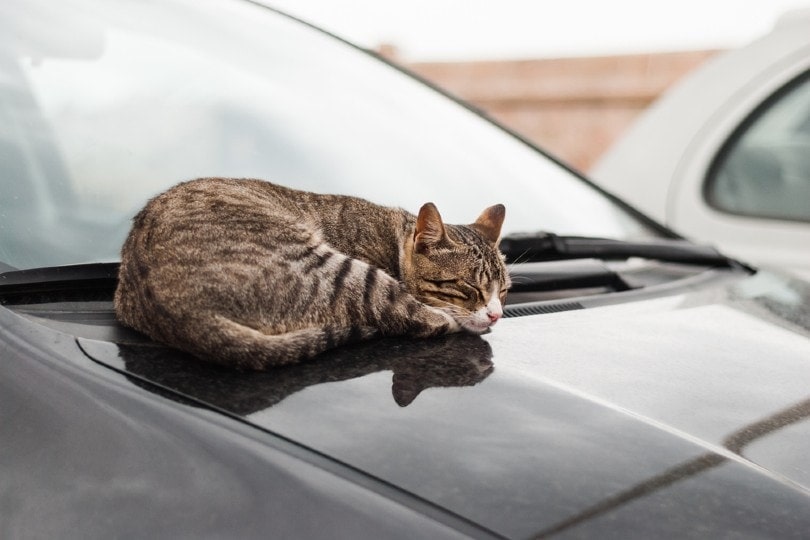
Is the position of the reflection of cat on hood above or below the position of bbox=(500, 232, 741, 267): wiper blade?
below

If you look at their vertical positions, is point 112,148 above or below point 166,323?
above

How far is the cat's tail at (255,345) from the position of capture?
5.23 feet

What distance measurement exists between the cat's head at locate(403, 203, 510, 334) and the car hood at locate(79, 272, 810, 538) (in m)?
0.30

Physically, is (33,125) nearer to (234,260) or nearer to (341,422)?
(234,260)

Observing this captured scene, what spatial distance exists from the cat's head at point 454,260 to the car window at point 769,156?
208cm

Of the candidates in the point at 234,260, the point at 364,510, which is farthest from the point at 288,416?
the point at 234,260

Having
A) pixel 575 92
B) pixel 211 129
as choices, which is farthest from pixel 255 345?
pixel 575 92

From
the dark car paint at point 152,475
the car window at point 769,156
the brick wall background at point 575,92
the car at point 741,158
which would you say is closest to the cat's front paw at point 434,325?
the dark car paint at point 152,475

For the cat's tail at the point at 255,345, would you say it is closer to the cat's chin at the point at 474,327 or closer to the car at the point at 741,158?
the cat's chin at the point at 474,327

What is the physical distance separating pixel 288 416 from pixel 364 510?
9.2 inches

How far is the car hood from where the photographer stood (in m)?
1.25

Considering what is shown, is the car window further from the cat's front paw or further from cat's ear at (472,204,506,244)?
→ the cat's front paw

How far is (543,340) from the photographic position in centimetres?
187

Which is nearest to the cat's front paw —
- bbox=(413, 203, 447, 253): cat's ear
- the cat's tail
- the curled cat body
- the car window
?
the curled cat body
